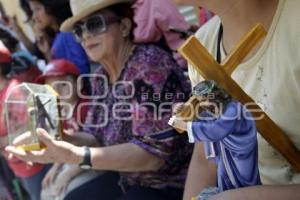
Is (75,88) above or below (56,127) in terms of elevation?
above

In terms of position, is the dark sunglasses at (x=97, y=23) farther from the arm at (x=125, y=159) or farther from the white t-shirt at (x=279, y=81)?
the white t-shirt at (x=279, y=81)

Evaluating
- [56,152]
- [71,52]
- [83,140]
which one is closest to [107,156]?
[56,152]

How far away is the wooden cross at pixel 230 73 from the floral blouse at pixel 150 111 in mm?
722

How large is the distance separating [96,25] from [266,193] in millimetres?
1182

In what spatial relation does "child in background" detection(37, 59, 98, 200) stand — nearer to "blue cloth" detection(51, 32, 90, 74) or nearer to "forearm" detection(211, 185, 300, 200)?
"blue cloth" detection(51, 32, 90, 74)

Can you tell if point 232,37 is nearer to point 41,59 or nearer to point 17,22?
point 41,59

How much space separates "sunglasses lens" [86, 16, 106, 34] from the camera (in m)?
1.97

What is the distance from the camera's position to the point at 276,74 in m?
1.04

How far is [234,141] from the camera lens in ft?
Result: 3.17

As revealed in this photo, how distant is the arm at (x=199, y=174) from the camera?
1.31 meters

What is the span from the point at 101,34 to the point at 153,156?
1.67ft

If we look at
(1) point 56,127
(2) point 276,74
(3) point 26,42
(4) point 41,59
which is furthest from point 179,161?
(3) point 26,42

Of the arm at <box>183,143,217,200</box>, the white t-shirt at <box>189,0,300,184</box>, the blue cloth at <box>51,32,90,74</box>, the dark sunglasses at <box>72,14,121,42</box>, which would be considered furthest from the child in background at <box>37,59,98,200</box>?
the white t-shirt at <box>189,0,300,184</box>

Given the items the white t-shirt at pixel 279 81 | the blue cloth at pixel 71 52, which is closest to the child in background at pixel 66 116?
the blue cloth at pixel 71 52
